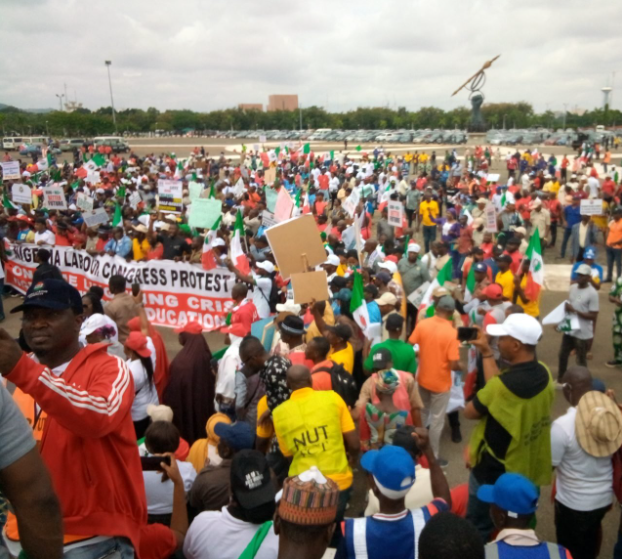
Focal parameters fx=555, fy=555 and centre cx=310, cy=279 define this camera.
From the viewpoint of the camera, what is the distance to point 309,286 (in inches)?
219

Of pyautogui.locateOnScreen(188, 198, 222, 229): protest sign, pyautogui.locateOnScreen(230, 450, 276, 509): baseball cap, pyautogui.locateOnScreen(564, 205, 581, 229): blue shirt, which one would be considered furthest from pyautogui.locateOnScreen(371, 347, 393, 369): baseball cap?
pyautogui.locateOnScreen(564, 205, 581, 229): blue shirt

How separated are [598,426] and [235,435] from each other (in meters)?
2.18

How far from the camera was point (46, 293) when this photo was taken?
228 cm

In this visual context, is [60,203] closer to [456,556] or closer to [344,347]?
[344,347]

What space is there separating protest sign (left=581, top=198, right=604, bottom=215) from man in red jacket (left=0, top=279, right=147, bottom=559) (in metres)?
11.3

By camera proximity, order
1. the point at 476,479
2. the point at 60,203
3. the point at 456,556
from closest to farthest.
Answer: the point at 456,556 < the point at 476,479 < the point at 60,203

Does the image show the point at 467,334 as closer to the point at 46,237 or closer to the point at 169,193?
the point at 46,237

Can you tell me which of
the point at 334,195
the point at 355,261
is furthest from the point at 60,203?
the point at 334,195

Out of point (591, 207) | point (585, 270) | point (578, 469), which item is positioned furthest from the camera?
point (591, 207)

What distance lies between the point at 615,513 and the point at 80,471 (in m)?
4.29

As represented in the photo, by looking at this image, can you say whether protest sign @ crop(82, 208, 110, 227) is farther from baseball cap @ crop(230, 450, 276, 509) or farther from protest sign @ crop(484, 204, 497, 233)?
baseball cap @ crop(230, 450, 276, 509)

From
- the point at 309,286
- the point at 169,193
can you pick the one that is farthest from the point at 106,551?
the point at 169,193

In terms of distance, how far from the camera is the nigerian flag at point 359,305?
595 cm

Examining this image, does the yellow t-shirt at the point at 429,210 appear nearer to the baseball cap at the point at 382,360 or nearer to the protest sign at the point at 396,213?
the protest sign at the point at 396,213
